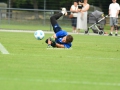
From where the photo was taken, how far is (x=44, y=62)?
11484 mm

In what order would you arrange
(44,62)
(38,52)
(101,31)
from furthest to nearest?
1. (101,31)
2. (38,52)
3. (44,62)

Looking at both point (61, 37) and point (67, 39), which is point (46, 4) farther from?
point (67, 39)

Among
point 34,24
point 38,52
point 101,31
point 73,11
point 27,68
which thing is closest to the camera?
point 27,68

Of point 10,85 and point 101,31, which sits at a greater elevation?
point 10,85

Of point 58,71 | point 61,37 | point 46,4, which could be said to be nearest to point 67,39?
point 61,37

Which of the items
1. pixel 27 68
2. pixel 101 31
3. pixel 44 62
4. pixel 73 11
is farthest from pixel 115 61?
pixel 73 11

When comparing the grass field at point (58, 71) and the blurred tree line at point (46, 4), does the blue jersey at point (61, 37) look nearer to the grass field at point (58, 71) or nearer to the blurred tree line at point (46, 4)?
the grass field at point (58, 71)

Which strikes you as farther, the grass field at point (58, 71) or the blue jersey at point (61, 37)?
the blue jersey at point (61, 37)

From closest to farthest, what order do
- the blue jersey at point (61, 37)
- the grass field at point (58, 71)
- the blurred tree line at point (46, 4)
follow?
1. the grass field at point (58, 71)
2. the blue jersey at point (61, 37)
3. the blurred tree line at point (46, 4)

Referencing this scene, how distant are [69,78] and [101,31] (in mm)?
18897

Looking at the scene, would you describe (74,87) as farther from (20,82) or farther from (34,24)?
(34,24)

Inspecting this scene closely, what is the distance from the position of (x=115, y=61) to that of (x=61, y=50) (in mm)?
2893

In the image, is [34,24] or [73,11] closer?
[73,11]

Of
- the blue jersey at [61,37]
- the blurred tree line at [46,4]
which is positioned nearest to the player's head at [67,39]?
the blue jersey at [61,37]
